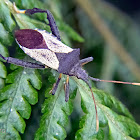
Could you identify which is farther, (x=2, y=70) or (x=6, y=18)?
(x=6, y=18)

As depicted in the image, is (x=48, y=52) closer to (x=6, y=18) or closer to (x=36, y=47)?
(x=36, y=47)

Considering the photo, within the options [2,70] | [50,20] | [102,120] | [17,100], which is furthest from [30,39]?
[102,120]

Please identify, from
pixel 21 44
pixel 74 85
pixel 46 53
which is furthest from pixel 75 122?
pixel 21 44

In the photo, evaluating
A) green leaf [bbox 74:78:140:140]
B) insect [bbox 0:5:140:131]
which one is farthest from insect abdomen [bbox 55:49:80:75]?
green leaf [bbox 74:78:140:140]

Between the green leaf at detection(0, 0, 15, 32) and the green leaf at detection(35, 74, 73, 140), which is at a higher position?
the green leaf at detection(0, 0, 15, 32)

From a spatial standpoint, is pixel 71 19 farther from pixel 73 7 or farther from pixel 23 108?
pixel 23 108

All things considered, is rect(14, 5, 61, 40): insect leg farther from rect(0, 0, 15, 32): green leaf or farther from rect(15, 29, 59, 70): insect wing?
rect(0, 0, 15, 32): green leaf

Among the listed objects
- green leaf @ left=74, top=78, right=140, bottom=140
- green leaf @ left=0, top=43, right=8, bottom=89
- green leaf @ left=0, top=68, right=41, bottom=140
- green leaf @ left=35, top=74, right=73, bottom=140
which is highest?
green leaf @ left=0, top=43, right=8, bottom=89
